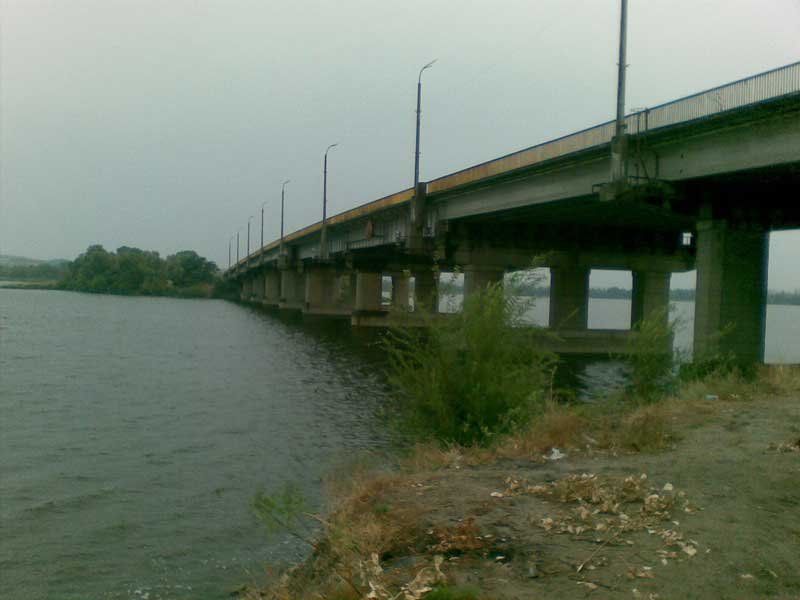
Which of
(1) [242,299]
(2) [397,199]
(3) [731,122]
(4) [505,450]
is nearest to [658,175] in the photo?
(3) [731,122]

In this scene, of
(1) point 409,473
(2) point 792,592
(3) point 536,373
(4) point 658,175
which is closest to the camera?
(2) point 792,592

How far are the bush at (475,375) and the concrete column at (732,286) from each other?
1307 cm

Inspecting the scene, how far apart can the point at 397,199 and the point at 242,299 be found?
111339 mm

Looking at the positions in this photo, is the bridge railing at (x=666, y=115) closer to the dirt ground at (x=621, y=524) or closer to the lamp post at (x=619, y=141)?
the lamp post at (x=619, y=141)

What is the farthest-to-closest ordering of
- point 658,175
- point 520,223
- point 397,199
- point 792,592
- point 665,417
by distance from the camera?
point 397,199 < point 520,223 < point 658,175 < point 665,417 < point 792,592

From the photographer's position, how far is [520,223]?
4406 centimetres

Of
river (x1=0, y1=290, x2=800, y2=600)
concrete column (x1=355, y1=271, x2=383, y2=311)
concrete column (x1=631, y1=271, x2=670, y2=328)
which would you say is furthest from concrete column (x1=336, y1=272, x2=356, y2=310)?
river (x1=0, y1=290, x2=800, y2=600)

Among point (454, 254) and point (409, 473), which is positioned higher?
point (454, 254)

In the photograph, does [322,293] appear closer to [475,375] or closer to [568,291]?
[568,291]

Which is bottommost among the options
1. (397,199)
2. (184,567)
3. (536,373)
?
(184,567)

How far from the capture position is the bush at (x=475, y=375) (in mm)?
12852

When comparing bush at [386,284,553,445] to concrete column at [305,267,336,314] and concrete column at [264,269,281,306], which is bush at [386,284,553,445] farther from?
concrete column at [264,269,281,306]

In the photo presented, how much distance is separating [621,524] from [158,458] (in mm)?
12470

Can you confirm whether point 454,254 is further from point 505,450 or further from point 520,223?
point 505,450
